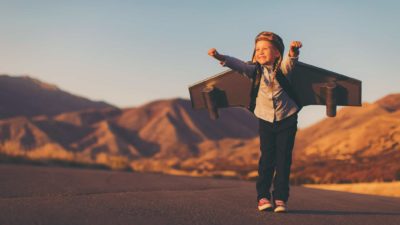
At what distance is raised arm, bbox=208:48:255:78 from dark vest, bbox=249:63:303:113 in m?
0.06

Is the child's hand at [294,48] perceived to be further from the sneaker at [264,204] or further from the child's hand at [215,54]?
the sneaker at [264,204]

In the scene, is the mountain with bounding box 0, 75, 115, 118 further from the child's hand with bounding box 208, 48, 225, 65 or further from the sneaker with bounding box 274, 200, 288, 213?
the sneaker with bounding box 274, 200, 288, 213

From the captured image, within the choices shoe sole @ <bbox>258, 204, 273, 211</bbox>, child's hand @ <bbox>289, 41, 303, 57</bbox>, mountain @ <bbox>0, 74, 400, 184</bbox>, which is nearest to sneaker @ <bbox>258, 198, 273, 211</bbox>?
shoe sole @ <bbox>258, 204, 273, 211</bbox>

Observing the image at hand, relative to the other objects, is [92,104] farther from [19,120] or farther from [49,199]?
[49,199]

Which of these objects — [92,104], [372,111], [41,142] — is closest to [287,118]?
[372,111]

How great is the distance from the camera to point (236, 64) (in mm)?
5562

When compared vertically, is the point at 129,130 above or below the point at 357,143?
above

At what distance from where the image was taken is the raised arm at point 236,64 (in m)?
5.52

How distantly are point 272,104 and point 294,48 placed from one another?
1.98 ft

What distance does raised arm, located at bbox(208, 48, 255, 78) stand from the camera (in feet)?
18.1

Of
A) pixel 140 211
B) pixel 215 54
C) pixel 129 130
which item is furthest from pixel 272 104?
pixel 129 130

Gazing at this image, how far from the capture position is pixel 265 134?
5.53m

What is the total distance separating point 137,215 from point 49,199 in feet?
4.19

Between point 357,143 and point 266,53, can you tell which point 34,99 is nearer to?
point 357,143
